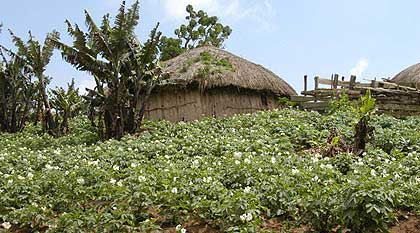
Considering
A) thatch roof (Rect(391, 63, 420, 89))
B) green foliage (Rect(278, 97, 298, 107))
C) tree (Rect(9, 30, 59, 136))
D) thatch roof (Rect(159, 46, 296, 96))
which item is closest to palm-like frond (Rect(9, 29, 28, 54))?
tree (Rect(9, 30, 59, 136))

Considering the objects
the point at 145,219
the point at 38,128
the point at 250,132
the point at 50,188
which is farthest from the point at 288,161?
the point at 38,128

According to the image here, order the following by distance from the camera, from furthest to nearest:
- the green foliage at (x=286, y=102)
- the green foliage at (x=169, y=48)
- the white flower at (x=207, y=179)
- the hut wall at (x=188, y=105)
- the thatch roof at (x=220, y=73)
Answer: the green foliage at (x=169, y=48) → the green foliage at (x=286, y=102) → the hut wall at (x=188, y=105) → the thatch roof at (x=220, y=73) → the white flower at (x=207, y=179)

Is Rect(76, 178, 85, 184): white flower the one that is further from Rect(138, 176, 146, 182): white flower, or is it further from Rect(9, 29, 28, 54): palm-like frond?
Rect(9, 29, 28, 54): palm-like frond

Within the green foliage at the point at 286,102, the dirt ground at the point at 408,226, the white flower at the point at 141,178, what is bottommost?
the dirt ground at the point at 408,226

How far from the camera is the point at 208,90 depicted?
70.4 ft

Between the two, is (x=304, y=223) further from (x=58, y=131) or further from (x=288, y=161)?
(x=58, y=131)

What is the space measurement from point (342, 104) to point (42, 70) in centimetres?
1099

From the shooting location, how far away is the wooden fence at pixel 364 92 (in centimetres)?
1880

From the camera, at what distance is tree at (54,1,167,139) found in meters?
15.1

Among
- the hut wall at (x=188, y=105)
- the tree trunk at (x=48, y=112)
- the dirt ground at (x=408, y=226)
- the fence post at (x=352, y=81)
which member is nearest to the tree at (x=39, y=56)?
the tree trunk at (x=48, y=112)

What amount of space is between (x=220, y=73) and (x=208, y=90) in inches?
35.9

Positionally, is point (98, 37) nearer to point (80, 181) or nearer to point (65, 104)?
point (65, 104)

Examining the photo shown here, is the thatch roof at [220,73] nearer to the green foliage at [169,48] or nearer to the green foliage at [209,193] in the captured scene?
the green foliage at [169,48]

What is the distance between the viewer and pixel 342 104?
60.5ft
